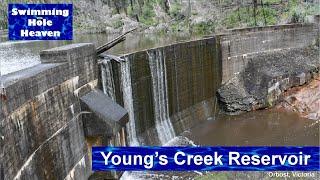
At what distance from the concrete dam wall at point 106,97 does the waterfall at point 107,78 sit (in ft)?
0.10

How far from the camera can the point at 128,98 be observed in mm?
15359

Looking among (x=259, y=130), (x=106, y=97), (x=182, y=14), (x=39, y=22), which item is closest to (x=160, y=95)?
(x=259, y=130)

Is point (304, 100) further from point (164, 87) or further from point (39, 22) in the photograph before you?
point (39, 22)

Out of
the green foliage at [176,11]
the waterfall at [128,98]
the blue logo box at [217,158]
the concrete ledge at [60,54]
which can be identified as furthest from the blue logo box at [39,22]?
the green foliage at [176,11]

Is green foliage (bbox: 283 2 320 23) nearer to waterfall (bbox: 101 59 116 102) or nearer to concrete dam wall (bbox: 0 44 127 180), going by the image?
waterfall (bbox: 101 59 116 102)

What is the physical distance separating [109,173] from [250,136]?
7572mm

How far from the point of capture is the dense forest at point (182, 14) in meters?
34.4

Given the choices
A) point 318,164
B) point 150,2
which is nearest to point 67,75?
point 318,164

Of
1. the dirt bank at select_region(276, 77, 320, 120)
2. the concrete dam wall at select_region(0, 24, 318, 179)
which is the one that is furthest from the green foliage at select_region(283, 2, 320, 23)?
the dirt bank at select_region(276, 77, 320, 120)

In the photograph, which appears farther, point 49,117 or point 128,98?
point 128,98

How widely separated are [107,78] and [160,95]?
3799 mm

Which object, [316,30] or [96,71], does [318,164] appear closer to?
[96,71]

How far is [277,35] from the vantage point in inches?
944

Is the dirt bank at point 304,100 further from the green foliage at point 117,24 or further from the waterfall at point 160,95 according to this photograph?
the green foliage at point 117,24
